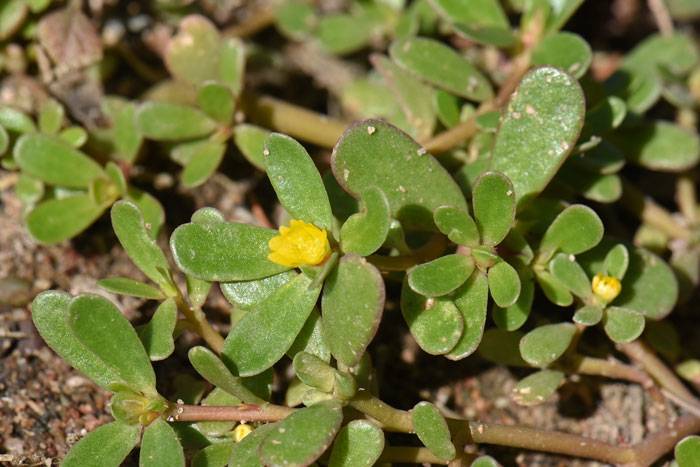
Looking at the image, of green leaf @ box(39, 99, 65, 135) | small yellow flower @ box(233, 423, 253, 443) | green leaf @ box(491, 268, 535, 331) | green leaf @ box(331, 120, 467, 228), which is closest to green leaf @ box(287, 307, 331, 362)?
small yellow flower @ box(233, 423, 253, 443)

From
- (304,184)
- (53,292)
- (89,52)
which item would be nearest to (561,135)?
(304,184)

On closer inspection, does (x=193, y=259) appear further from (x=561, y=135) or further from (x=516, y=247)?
(x=561, y=135)

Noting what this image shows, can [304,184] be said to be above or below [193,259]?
above

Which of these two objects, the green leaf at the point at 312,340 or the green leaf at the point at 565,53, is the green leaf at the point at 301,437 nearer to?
the green leaf at the point at 312,340

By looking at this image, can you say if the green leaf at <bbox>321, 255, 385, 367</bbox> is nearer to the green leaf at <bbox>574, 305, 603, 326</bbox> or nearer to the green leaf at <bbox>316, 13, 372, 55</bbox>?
the green leaf at <bbox>574, 305, 603, 326</bbox>

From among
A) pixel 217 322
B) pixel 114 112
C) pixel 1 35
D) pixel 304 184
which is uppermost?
pixel 304 184

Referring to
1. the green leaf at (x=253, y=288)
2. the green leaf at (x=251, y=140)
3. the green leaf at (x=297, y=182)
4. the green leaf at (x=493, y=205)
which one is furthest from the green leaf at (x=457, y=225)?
the green leaf at (x=251, y=140)
